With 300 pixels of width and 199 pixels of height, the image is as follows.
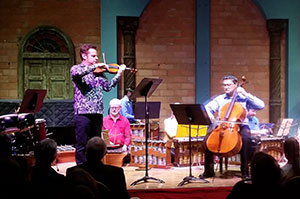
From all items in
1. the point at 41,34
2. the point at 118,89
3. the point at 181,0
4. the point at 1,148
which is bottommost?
the point at 1,148

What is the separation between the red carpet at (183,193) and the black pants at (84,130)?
2.66ft

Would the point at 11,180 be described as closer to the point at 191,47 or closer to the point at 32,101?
the point at 32,101

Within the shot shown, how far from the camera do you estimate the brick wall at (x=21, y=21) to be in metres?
9.83

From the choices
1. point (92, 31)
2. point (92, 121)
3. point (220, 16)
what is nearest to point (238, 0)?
point (220, 16)

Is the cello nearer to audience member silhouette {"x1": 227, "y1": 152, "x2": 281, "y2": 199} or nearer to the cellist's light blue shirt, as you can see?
the cellist's light blue shirt

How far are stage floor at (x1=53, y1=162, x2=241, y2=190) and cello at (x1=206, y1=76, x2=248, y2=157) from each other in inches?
18.6

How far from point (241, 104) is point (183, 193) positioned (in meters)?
1.74

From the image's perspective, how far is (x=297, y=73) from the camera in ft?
33.6

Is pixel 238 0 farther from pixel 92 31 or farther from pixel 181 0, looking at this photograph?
pixel 92 31

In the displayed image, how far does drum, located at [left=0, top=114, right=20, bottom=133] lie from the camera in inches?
230

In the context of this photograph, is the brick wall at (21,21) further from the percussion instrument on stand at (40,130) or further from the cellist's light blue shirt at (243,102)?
the cellist's light blue shirt at (243,102)

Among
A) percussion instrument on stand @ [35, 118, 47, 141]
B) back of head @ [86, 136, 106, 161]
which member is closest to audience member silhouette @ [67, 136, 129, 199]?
back of head @ [86, 136, 106, 161]

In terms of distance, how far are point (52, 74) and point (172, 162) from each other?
13.6 feet

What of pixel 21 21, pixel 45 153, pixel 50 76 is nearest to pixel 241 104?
pixel 45 153
